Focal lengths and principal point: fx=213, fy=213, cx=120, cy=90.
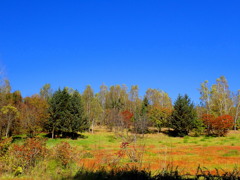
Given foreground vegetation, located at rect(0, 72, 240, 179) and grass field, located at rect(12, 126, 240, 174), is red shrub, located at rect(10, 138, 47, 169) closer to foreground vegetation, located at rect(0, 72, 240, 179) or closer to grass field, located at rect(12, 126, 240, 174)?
foreground vegetation, located at rect(0, 72, 240, 179)

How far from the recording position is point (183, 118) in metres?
38.2

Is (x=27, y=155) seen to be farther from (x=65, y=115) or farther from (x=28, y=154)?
(x=65, y=115)

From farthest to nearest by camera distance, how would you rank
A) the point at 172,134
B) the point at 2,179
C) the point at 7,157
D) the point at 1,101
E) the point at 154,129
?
the point at 154,129 < the point at 172,134 < the point at 1,101 < the point at 7,157 < the point at 2,179

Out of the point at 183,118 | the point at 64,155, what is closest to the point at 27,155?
the point at 64,155

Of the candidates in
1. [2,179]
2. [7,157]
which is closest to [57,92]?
[7,157]

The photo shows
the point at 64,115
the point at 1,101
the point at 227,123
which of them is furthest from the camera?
the point at 227,123

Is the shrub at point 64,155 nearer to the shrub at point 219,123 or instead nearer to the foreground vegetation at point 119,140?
the foreground vegetation at point 119,140

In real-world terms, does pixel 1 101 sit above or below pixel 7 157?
above

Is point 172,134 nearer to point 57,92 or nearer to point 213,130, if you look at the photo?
point 213,130

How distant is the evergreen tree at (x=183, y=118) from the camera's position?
3778cm

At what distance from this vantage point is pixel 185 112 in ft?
127

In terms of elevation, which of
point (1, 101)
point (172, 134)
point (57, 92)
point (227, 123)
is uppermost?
point (57, 92)

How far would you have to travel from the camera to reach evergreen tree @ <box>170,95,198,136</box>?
37781mm

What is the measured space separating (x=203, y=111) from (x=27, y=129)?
43.3 m
